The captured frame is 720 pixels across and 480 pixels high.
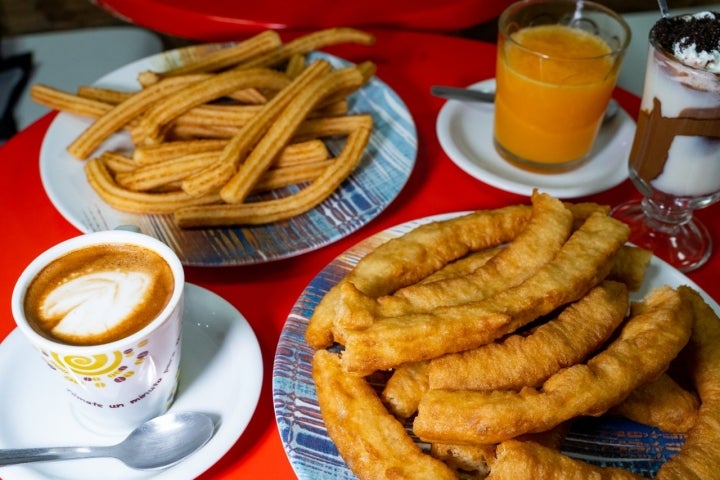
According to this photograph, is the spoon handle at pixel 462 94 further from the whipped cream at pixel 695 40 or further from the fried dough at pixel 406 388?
the fried dough at pixel 406 388

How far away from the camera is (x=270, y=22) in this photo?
179 centimetres

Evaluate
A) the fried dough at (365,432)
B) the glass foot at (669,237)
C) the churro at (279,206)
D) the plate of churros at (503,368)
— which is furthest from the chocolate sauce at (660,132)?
the fried dough at (365,432)

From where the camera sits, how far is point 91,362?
0.76 metres

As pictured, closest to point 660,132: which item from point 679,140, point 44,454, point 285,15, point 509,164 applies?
point 679,140

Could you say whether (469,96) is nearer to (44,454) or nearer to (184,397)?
(184,397)

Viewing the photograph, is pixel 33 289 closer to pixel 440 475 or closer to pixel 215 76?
pixel 440 475

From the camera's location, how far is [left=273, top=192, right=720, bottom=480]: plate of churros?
2.42 feet

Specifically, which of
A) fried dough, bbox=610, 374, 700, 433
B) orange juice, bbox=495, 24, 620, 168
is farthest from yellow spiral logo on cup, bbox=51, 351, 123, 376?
orange juice, bbox=495, 24, 620, 168

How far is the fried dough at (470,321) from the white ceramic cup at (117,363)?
0.22 meters

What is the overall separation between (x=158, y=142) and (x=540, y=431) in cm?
87

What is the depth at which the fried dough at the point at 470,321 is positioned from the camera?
2.52 feet

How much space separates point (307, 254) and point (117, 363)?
0.47 m

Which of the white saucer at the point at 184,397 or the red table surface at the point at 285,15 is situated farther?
the red table surface at the point at 285,15

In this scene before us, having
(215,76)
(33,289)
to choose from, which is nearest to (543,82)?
(215,76)
